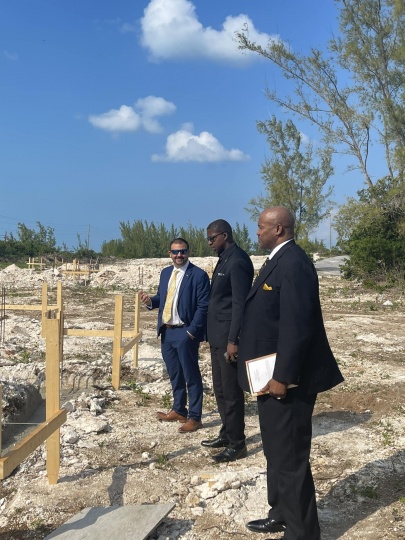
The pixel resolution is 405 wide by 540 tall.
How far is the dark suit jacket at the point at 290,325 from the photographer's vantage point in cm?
313

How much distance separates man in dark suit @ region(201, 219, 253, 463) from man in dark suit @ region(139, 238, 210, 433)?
439mm

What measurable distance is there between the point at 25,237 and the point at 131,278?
26420 millimetres

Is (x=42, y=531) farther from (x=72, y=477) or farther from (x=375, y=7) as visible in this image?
(x=375, y=7)

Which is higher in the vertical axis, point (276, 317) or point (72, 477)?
point (276, 317)

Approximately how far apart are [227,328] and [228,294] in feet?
0.97

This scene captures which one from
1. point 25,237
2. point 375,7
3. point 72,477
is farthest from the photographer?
point 25,237

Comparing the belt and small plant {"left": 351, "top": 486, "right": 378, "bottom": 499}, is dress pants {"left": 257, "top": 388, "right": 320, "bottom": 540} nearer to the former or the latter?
small plant {"left": 351, "top": 486, "right": 378, "bottom": 499}

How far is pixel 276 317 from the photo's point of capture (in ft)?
10.9

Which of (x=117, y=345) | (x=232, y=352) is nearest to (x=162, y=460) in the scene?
(x=232, y=352)

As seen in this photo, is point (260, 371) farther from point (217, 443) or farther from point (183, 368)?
point (183, 368)

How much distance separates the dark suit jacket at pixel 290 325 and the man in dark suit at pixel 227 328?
113 centimetres

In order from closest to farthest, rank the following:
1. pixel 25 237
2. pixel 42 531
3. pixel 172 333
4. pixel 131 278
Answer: pixel 42 531 → pixel 172 333 → pixel 131 278 → pixel 25 237

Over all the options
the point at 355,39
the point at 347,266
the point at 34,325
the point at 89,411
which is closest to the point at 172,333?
the point at 89,411

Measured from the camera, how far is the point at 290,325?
10.3ft
